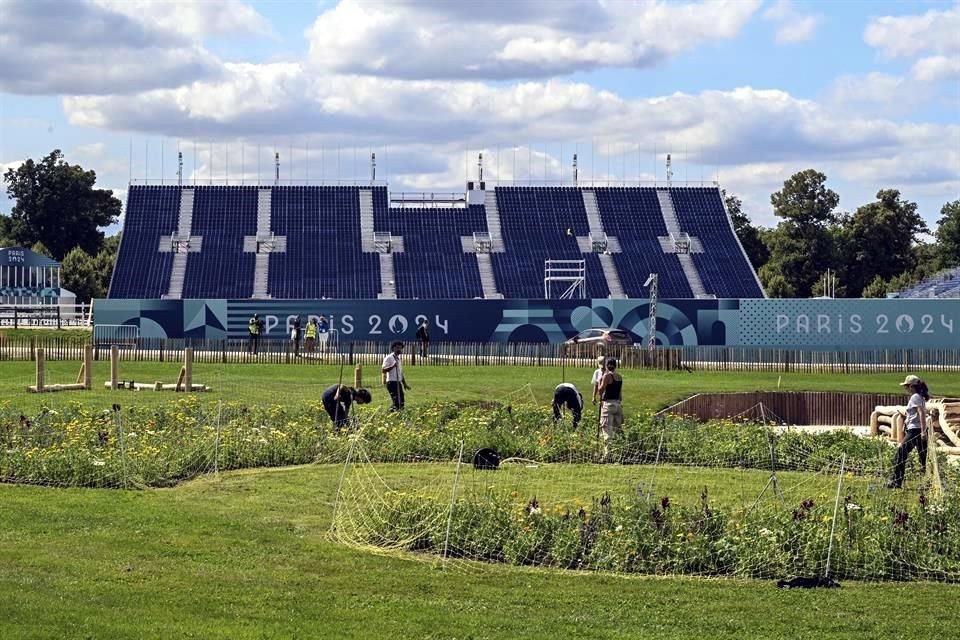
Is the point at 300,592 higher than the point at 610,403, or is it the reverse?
the point at 610,403

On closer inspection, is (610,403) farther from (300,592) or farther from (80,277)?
(80,277)

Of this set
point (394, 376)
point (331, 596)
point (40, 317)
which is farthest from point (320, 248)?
point (331, 596)

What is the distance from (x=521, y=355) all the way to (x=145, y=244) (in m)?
34.3

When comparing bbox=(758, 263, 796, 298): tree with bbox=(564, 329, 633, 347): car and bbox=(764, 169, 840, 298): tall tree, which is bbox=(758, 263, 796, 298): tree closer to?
bbox=(764, 169, 840, 298): tall tree

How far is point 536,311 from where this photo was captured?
67812 millimetres

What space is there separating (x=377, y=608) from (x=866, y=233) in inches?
4128

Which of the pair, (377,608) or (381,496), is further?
(381,496)

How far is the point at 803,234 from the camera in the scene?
112 m

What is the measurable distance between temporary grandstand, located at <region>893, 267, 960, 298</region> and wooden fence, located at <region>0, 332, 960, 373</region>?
1237 inches

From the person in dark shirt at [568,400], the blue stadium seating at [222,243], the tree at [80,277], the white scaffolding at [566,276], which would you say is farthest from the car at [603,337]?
the tree at [80,277]

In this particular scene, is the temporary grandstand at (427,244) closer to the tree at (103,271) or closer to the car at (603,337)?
the car at (603,337)

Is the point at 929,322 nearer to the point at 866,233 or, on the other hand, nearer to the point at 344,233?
the point at 344,233

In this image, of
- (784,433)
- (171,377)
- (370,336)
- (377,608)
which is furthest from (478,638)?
(370,336)

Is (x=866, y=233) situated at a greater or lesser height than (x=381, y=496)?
greater
